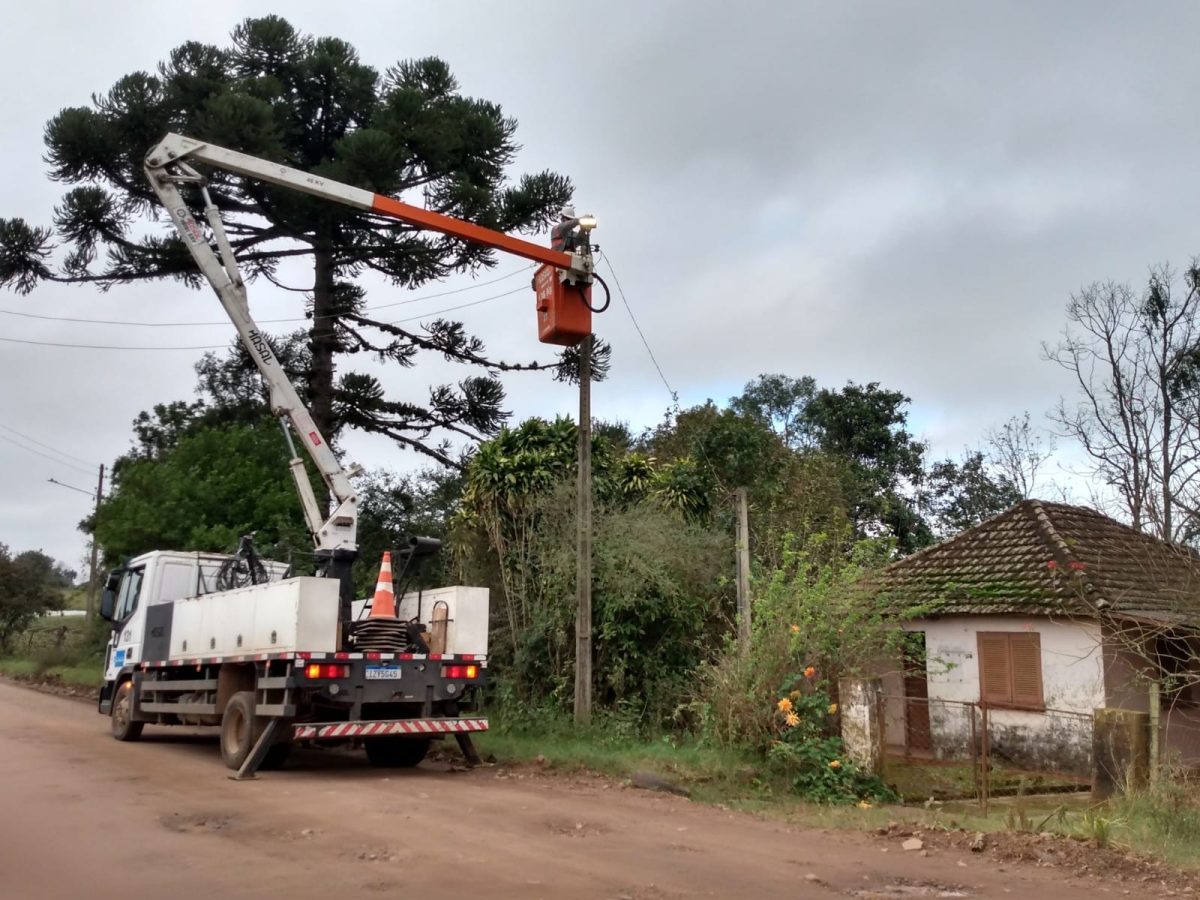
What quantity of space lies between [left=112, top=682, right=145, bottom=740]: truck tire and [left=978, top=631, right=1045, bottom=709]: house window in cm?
1266

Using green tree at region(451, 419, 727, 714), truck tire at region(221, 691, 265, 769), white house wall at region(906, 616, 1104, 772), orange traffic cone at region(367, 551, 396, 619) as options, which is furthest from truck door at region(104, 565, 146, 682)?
white house wall at region(906, 616, 1104, 772)

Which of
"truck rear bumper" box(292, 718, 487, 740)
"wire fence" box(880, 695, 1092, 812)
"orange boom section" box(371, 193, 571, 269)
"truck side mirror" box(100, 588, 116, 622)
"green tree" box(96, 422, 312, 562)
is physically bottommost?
"wire fence" box(880, 695, 1092, 812)

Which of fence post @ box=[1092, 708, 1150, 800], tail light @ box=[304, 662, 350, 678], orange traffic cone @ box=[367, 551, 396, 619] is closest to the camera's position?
fence post @ box=[1092, 708, 1150, 800]

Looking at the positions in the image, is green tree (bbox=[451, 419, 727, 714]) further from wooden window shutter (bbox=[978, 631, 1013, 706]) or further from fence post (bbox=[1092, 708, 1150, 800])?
fence post (bbox=[1092, 708, 1150, 800])

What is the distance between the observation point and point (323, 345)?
24.6 m

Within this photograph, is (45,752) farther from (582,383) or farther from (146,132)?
(146,132)

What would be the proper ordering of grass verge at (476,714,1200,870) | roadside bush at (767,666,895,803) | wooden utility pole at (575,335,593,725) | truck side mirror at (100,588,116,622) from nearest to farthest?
grass verge at (476,714,1200,870)
roadside bush at (767,666,895,803)
wooden utility pole at (575,335,593,725)
truck side mirror at (100,588,116,622)

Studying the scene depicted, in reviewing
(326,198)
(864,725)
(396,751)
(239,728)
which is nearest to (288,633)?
(239,728)

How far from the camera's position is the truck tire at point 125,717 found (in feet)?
49.4

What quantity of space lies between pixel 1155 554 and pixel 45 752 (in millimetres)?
13274

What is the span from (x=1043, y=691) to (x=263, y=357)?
12497 mm

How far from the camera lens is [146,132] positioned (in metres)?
21.5

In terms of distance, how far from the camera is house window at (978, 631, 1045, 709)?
15961 millimetres

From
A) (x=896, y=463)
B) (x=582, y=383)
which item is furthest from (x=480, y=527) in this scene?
(x=896, y=463)
